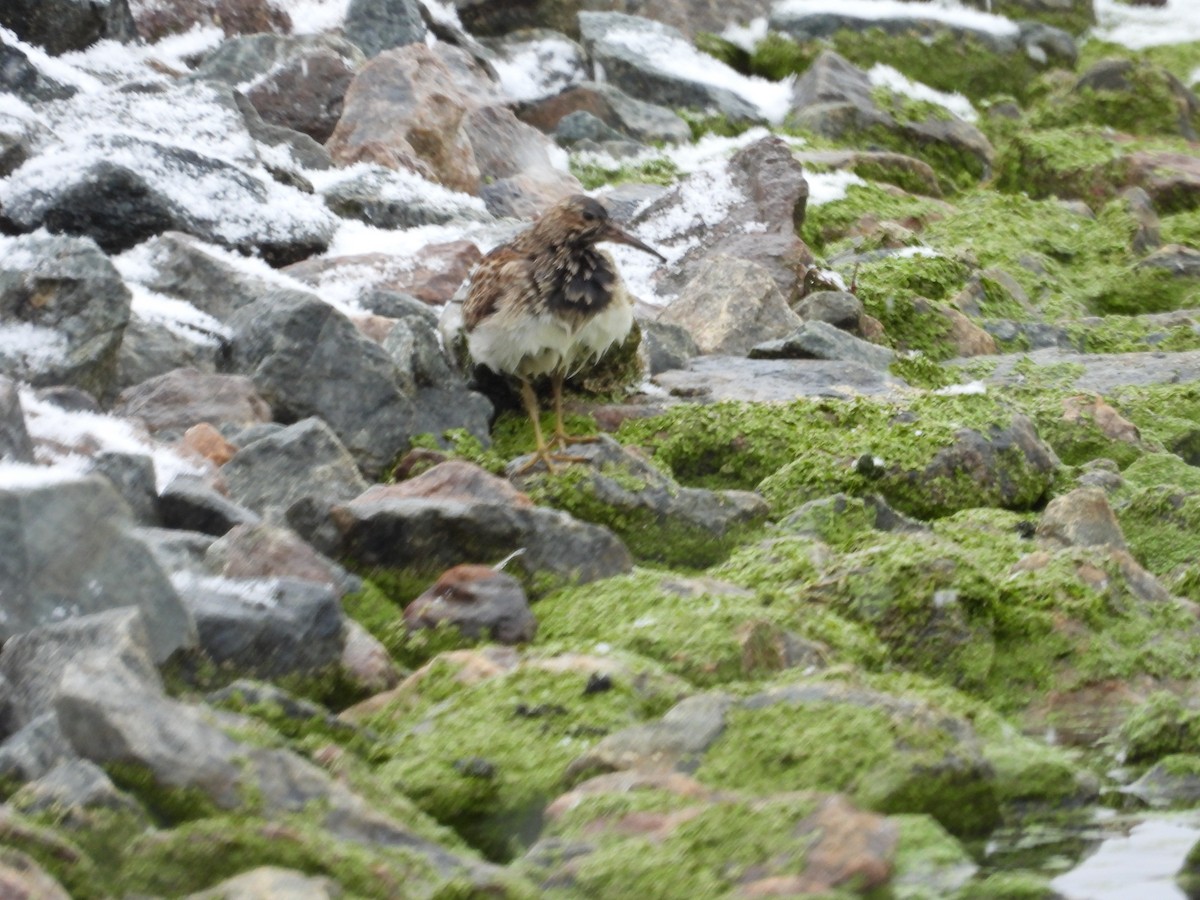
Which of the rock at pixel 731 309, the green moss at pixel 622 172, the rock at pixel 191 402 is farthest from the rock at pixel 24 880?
the green moss at pixel 622 172

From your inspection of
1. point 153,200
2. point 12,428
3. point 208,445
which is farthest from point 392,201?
point 12,428

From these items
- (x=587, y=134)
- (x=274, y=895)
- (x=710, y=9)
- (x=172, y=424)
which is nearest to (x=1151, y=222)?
(x=587, y=134)

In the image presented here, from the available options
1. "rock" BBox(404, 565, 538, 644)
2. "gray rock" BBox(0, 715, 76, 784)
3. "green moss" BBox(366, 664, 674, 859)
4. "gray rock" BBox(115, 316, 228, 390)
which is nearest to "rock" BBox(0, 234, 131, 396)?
"gray rock" BBox(115, 316, 228, 390)

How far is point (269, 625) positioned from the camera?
500cm

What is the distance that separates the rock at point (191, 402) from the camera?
24.8ft

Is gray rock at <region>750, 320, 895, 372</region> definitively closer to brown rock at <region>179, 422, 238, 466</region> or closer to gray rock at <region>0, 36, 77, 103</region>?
brown rock at <region>179, 422, 238, 466</region>

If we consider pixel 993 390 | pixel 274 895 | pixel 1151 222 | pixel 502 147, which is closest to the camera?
pixel 274 895

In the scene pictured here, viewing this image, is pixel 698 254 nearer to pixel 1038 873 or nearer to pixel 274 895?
pixel 1038 873

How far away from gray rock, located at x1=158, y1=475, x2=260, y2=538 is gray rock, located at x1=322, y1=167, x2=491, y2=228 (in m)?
5.32

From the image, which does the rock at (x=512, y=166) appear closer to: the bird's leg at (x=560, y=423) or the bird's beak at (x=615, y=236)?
the bird's beak at (x=615, y=236)

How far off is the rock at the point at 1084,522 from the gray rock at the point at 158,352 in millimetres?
3841

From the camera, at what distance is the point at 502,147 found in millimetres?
14195

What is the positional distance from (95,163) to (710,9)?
13.3m

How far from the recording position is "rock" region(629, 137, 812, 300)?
467 inches
